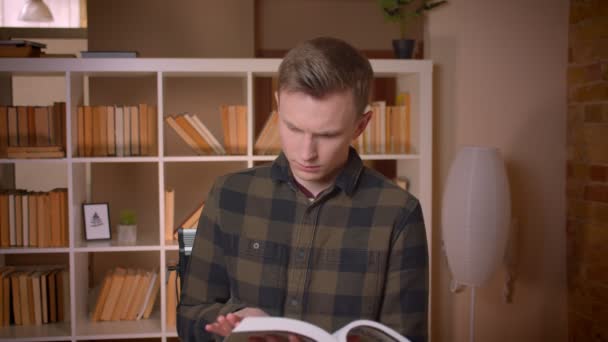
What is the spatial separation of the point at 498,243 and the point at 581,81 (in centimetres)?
91

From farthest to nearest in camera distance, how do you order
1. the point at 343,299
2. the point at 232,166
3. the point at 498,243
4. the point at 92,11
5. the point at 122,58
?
the point at 92,11
the point at 232,166
the point at 122,58
the point at 498,243
the point at 343,299

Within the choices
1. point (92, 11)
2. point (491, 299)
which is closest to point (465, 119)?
point (491, 299)

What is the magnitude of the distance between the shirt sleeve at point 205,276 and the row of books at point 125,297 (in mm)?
2063

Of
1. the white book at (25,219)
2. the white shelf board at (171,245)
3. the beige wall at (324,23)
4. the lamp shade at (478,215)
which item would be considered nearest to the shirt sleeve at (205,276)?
the lamp shade at (478,215)

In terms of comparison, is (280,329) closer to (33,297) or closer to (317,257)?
(317,257)

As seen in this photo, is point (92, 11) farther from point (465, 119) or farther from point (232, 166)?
point (465, 119)

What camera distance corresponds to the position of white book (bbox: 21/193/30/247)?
10.2ft

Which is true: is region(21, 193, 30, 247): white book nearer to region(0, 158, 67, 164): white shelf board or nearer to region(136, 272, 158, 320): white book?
region(0, 158, 67, 164): white shelf board

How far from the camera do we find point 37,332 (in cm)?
306

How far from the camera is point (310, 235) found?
119cm

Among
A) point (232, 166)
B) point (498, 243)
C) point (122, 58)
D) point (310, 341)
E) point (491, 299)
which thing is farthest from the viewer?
point (232, 166)

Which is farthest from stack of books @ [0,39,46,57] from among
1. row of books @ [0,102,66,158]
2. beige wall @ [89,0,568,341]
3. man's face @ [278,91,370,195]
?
man's face @ [278,91,370,195]

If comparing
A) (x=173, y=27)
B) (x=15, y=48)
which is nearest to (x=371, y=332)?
(x=15, y=48)

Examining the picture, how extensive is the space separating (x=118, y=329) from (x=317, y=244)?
2.21 metres
